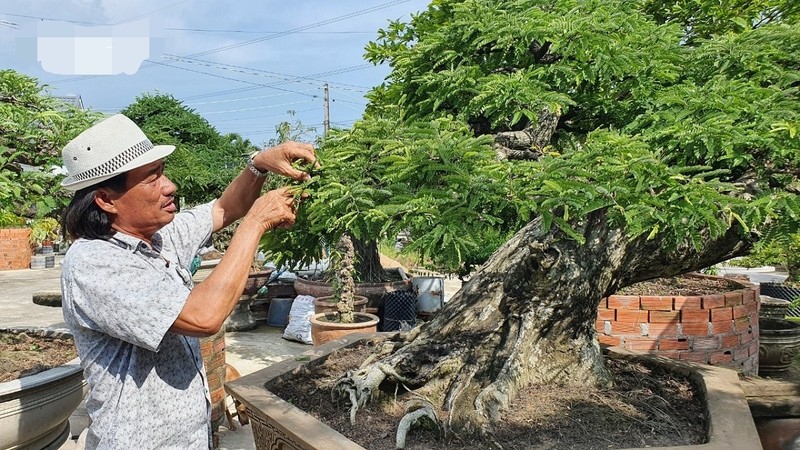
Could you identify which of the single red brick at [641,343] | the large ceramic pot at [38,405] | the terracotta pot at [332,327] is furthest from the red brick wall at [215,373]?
the single red brick at [641,343]

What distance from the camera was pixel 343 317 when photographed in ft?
15.2

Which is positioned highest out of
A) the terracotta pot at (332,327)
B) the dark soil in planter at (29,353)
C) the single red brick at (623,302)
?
the single red brick at (623,302)

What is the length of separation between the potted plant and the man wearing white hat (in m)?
2.77

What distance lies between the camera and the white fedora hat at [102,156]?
150cm

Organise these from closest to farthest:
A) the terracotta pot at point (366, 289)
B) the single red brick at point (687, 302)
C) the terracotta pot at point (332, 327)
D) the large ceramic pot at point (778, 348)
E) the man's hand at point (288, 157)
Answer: the man's hand at point (288, 157) < the single red brick at point (687, 302) < the large ceramic pot at point (778, 348) < the terracotta pot at point (332, 327) < the terracotta pot at point (366, 289)

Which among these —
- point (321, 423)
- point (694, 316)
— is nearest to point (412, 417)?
point (321, 423)

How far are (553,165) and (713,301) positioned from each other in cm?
276

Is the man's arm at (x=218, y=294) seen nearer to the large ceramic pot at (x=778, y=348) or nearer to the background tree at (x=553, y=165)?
the background tree at (x=553, y=165)

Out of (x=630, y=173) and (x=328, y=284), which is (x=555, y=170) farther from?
(x=328, y=284)

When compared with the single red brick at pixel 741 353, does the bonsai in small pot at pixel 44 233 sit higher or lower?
higher

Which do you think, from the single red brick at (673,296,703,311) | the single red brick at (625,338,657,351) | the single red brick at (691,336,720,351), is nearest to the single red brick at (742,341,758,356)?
the single red brick at (691,336,720,351)

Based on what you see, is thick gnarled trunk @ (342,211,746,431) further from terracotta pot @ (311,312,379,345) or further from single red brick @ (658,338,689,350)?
terracotta pot @ (311,312,379,345)

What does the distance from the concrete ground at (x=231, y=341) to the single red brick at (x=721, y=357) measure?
2863 mm

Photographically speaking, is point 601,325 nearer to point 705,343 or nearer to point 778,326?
point 705,343
